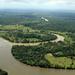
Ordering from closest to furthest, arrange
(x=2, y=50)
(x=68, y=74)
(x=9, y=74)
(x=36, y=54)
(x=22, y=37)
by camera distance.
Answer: (x=9, y=74) → (x=68, y=74) → (x=36, y=54) → (x=2, y=50) → (x=22, y=37)

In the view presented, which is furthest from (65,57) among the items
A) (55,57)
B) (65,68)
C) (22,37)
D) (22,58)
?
(22,37)

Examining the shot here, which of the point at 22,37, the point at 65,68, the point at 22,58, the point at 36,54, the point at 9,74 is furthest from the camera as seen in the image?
the point at 22,37

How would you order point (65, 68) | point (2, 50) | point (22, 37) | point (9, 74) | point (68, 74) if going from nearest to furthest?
point (9, 74)
point (68, 74)
point (65, 68)
point (2, 50)
point (22, 37)

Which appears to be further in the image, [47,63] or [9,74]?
[47,63]

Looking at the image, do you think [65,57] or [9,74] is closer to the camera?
[9,74]

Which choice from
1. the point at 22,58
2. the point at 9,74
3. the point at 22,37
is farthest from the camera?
the point at 22,37

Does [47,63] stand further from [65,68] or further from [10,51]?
[10,51]

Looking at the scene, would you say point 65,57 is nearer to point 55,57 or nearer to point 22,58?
point 55,57

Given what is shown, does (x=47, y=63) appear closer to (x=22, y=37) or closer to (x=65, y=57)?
(x=65, y=57)

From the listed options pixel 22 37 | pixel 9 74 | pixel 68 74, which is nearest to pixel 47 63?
pixel 68 74
